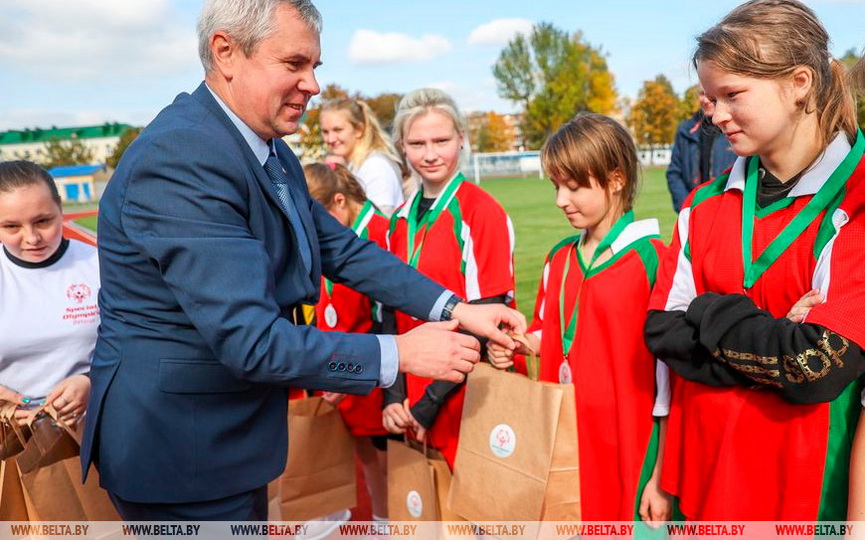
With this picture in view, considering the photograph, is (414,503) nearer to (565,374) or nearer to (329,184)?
(565,374)

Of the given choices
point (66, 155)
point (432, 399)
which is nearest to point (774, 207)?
point (432, 399)

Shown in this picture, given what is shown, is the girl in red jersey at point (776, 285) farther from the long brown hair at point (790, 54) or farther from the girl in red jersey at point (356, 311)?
the girl in red jersey at point (356, 311)

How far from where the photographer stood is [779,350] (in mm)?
1684

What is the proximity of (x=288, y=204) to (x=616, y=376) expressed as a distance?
132cm

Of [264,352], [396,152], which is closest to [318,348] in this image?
[264,352]

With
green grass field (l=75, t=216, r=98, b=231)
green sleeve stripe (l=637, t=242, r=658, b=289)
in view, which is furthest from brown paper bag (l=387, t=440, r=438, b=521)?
green grass field (l=75, t=216, r=98, b=231)

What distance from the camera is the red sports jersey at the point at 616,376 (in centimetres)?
241

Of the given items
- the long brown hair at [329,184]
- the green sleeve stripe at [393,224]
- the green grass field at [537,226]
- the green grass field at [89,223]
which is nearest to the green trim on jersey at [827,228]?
the green sleeve stripe at [393,224]

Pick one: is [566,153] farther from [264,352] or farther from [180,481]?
[180,481]

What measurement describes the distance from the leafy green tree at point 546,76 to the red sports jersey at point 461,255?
58.7m

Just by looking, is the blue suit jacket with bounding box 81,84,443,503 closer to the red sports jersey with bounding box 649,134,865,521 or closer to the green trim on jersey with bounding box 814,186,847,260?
the red sports jersey with bounding box 649,134,865,521

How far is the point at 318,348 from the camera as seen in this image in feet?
6.22

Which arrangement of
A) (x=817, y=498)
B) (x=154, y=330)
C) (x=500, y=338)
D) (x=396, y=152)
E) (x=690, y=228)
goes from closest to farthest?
(x=817, y=498) → (x=154, y=330) → (x=690, y=228) → (x=500, y=338) → (x=396, y=152)

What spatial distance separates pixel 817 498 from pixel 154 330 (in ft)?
6.16
